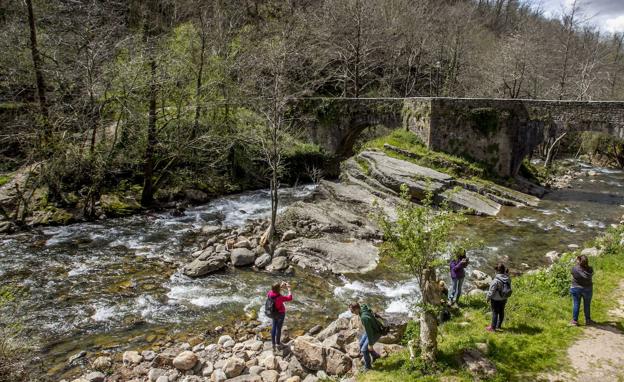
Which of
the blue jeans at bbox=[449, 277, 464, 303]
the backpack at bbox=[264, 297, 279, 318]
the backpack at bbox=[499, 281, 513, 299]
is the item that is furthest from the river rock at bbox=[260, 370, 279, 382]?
the backpack at bbox=[499, 281, 513, 299]

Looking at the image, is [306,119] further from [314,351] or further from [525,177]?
[314,351]

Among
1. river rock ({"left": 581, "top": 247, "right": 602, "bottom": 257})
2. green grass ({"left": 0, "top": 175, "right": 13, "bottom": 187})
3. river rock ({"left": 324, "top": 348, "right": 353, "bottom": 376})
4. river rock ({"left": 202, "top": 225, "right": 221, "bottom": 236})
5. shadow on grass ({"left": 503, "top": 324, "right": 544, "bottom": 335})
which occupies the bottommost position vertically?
river rock ({"left": 324, "top": 348, "right": 353, "bottom": 376})

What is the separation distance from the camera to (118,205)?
24.7 m

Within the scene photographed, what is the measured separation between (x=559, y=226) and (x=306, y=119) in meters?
21.0

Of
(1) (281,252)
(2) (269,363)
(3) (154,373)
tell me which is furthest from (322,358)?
(1) (281,252)

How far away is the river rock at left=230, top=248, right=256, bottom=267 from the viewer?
17625mm

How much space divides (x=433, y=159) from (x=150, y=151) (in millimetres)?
19149

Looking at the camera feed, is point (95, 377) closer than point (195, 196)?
Yes

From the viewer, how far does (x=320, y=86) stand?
4631 centimetres

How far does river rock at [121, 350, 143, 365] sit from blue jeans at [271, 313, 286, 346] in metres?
3.59

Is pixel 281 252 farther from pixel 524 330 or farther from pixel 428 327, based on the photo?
pixel 524 330

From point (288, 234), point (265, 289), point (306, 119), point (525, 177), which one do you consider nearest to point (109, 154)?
point (288, 234)

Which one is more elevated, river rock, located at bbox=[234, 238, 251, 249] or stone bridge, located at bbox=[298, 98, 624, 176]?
stone bridge, located at bbox=[298, 98, 624, 176]

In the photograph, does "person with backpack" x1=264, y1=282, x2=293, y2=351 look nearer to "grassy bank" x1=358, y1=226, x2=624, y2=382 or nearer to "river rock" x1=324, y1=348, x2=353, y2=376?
"river rock" x1=324, y1=348, x2=353, y2=376
